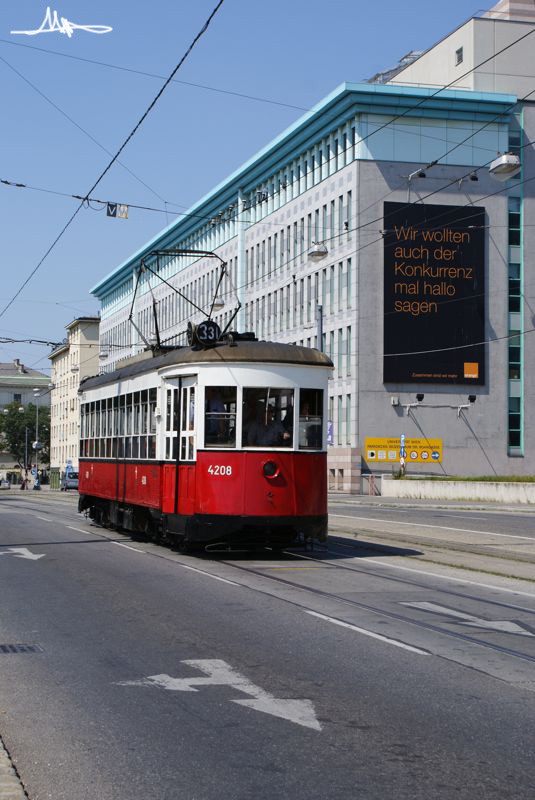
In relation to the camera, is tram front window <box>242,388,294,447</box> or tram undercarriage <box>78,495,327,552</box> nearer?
tram undercarriage <box>78,495,327,552</box>

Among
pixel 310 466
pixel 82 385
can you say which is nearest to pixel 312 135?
pixel 82 385

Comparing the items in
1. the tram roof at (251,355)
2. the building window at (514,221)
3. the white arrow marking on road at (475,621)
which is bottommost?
the white arrow marking on road at (475,621)

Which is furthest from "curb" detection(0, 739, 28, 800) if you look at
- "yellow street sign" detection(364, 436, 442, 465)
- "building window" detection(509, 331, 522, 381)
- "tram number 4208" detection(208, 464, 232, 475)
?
"building window" detection(509, 331, 522, 381)

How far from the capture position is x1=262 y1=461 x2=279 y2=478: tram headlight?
17.9 meters

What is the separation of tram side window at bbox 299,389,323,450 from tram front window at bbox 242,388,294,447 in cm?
17

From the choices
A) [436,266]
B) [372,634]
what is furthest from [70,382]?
[372,634]

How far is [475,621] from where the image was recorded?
1162 cm

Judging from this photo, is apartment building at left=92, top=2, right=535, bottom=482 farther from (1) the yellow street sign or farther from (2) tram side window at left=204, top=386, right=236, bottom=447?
(2) tram side window at left=204, top=386, right=236, bottom=447

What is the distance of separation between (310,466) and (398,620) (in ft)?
22.5

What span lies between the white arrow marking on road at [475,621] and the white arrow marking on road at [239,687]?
3.15 meters

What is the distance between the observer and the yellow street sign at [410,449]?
63375mm

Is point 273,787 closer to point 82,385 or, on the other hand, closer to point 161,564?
point 161,564

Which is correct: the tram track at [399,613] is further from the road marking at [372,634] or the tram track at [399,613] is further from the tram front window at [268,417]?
the tram front window at [268,417]

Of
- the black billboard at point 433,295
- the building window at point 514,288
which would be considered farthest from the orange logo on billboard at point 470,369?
the building window at point 514,288
